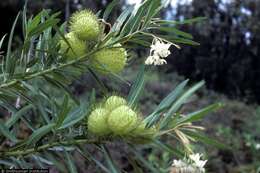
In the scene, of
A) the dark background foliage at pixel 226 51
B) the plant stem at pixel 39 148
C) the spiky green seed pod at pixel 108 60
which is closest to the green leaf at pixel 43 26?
the spiky green seed pod at pixel 108 60

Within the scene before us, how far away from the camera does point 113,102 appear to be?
894 mm

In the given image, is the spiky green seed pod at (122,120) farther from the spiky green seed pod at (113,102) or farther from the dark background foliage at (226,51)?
the dark background foliage at (226,51)

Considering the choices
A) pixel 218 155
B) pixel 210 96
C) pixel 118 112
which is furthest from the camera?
pixel 210 96

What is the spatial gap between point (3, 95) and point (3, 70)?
5cm

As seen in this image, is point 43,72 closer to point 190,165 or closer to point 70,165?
point 70,165

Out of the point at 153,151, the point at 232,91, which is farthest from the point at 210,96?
the point at 153,151

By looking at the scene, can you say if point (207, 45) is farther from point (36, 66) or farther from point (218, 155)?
point (36, 66)

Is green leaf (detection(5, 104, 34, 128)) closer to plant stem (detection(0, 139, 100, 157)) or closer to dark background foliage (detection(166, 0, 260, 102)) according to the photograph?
plant stem (detection(0, 139, 100, 157))

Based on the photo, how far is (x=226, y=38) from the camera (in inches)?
445

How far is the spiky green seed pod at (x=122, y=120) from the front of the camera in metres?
0.83

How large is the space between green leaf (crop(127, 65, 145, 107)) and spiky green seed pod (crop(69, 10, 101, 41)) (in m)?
0.12

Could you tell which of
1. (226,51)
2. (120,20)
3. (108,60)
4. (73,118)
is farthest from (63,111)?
(226,51)

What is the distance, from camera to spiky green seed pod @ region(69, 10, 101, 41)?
3.18ft

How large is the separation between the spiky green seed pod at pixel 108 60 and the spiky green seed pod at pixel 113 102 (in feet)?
0.22
